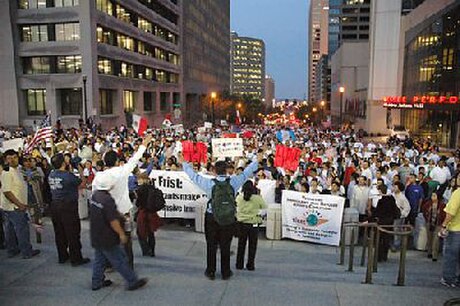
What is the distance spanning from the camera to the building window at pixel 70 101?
44625mm

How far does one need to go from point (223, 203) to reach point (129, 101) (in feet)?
168

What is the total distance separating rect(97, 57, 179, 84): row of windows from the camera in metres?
46.6

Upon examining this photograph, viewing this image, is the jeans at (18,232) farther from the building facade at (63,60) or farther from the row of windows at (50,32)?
the row of windows at (50,32)

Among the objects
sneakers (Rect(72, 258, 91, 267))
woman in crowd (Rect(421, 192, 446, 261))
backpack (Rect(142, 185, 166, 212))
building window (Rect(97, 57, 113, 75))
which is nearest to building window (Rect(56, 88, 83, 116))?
building window (Rect(97, 57, 113, 75))

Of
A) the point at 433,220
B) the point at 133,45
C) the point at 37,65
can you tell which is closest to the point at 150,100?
the point at 133,45

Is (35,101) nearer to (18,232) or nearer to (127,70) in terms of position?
(127,70)

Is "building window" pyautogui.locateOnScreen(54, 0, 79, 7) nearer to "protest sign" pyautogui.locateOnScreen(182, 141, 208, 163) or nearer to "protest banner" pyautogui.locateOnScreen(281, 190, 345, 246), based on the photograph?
"protest sign" pyautogui.locateOnScreen(182, 141, 208, 163)

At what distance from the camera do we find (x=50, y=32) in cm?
4294

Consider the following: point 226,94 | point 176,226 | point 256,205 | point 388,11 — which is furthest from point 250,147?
point 226,94

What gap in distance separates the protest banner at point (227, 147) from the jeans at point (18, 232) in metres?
6.27

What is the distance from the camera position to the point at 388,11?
57531 mm

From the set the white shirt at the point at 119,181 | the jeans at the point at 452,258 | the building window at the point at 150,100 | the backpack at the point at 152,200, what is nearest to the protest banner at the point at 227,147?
the backpack at the point at 152,200

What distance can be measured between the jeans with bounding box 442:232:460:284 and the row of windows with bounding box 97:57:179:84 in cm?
4351

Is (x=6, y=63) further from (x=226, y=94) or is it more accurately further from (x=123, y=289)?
(x=226, y=94)
